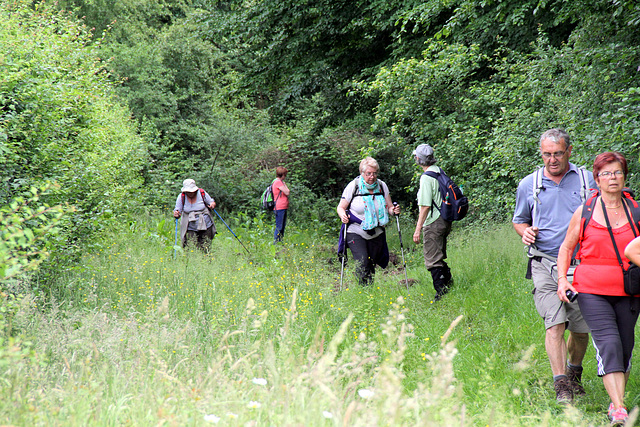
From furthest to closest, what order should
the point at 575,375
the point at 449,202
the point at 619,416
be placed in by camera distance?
the point at 449,202, the point at 575,375, the point at 619,416

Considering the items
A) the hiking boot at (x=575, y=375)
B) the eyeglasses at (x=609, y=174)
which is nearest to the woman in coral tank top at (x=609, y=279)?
the eyeglasses at (x=609, y=174)

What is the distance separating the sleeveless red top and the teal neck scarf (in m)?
3.51

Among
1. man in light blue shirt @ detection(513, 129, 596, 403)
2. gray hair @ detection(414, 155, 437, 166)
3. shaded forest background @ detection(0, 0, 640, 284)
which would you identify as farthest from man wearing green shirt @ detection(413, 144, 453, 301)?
man in light blue shirt @ detection(513, 129, 596, 403)

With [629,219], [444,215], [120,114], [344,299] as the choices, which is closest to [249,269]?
[344,299]

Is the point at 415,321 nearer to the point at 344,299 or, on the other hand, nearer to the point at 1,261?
the point at 344,299

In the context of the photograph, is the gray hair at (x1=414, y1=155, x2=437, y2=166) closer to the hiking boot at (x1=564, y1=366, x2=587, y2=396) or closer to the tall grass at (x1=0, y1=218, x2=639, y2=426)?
the tall grass at (x1=0, y1=218, x2=639, y2=426)

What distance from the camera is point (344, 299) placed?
22.9 feet

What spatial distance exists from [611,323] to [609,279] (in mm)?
293

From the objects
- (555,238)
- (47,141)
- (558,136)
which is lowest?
(555,238)

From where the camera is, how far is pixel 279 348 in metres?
4.73

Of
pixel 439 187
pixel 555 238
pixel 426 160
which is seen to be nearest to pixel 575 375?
pixel 555 238

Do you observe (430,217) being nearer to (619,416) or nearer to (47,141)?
(619,416)

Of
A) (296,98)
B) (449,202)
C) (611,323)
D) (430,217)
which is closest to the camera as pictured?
(611,323)

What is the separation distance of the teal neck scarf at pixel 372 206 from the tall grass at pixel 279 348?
0.84m
